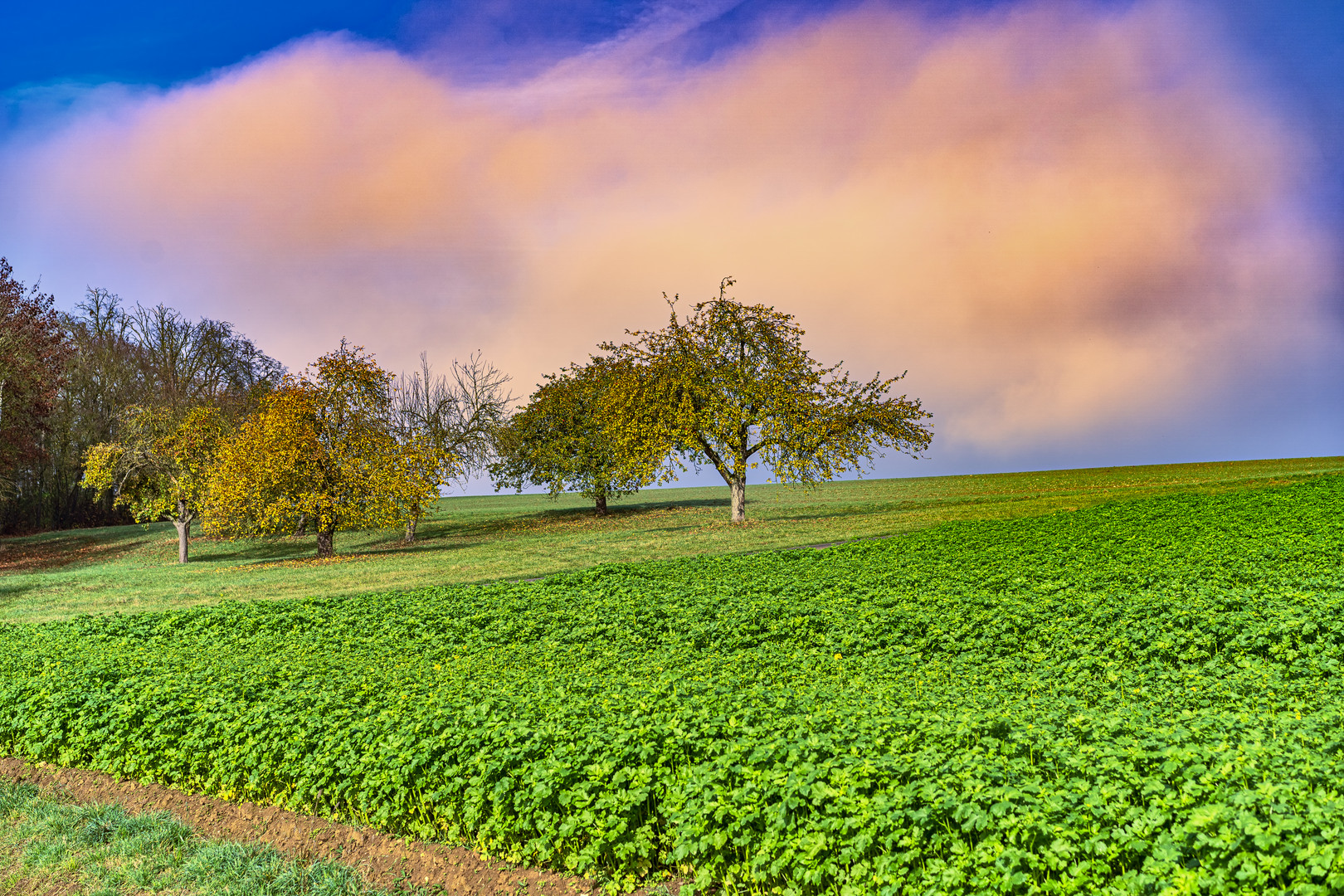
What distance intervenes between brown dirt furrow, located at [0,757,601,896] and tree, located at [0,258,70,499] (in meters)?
33.5

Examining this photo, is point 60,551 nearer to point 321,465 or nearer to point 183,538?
point 183,538

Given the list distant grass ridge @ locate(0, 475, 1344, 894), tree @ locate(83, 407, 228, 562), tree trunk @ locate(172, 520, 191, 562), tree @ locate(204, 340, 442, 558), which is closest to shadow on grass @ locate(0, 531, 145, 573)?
Answer: tree @ locate(83, 407, 228, 562)

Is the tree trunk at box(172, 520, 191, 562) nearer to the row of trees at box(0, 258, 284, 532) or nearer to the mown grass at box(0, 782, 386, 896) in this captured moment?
the row of trees at box(0, 258, 284, 532)

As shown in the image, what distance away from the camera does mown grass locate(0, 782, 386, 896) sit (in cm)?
638

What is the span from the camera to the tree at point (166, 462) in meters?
33.1

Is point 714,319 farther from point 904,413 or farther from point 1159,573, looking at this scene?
point 1159,573

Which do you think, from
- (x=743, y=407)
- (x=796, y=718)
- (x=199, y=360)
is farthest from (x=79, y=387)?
(x=796, y=718)

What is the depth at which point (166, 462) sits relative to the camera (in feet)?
110

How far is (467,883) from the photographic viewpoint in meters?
6.29

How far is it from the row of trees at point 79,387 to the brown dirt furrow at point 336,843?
110ft

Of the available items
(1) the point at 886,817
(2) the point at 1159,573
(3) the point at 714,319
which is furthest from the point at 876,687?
(3) the point at 714,319

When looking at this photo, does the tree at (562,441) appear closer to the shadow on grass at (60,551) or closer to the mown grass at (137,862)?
the shadow on grass at (60,551)

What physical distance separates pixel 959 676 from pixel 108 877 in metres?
8.10

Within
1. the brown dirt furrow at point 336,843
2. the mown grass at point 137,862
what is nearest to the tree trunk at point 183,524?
the brown dirt furrow at point 336,843
